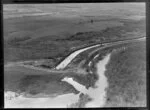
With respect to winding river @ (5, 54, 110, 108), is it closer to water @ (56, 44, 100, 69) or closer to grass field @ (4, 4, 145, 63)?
water @ (56, 44, 100, 69)

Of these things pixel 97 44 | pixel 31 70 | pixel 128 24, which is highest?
pixel 128 24

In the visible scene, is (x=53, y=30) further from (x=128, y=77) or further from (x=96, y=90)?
(x=128, y=77)

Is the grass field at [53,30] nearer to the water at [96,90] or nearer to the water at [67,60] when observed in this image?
the water at [67,60]

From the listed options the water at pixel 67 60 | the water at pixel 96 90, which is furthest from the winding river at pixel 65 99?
the water at pixel 67 60

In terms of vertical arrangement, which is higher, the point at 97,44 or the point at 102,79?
the point at 97,44

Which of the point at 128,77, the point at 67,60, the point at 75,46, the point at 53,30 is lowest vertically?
the point at 128,77

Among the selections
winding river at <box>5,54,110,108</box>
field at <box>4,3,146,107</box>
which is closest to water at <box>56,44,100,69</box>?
field at <box>4,3,146,107</box>

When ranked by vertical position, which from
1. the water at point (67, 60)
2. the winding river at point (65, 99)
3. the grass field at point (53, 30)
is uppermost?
the grass field at point (53, 30)

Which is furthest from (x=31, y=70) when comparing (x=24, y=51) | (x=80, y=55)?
(x=80, y=55)

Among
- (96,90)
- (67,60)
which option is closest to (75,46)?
(67,60)

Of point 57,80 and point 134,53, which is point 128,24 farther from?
point 57,80
